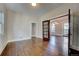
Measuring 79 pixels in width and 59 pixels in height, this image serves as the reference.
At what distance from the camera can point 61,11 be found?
2363 millimetres

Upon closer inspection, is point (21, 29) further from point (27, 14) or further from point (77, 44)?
point (77, 44)

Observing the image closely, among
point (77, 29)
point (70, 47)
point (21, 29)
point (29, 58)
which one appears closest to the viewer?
point (29, 58)

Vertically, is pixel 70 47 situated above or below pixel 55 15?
below

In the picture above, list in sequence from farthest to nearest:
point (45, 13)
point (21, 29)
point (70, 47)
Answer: point (21, 29)
point (45, 13)
point (70, 47)

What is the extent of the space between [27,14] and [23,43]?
0.69m

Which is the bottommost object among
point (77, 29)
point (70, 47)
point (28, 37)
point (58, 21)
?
point (70, 47)

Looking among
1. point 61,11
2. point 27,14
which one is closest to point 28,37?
point 27,14

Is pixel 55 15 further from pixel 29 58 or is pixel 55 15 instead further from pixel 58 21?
pixel 29 58

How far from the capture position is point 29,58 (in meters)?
1.17

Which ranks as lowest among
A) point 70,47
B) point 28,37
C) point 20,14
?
point 70,47

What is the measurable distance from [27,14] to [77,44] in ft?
4.06

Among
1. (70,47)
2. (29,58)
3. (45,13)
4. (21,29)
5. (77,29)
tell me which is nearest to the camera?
(29,58)

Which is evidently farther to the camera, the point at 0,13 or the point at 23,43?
the point at 23,43

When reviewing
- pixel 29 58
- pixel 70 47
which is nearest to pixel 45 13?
pixel 70 47
